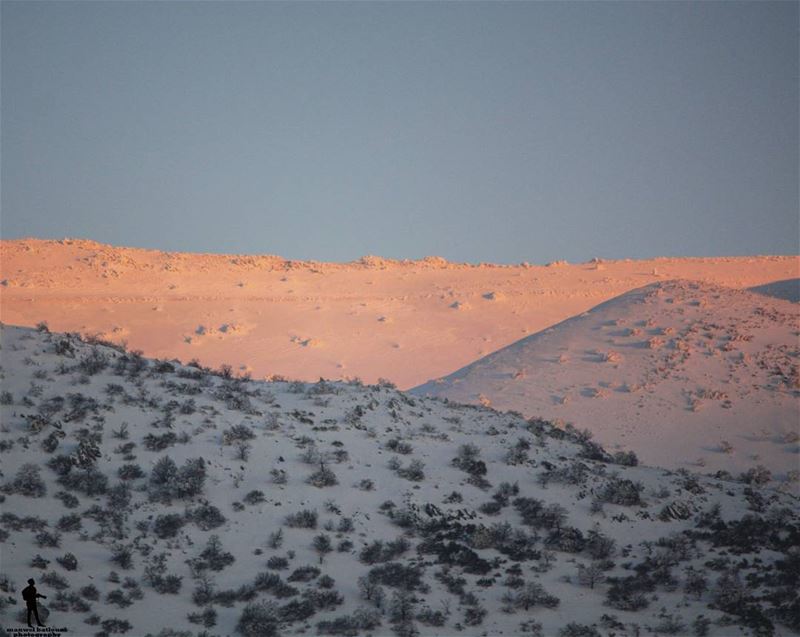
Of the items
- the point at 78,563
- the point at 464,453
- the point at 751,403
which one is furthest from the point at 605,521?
the point at 751,403

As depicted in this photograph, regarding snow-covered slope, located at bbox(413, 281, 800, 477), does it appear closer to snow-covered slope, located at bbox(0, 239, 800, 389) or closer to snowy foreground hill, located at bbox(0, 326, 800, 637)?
snow-covered slope, located at bbox(0, 239, 800, 389)

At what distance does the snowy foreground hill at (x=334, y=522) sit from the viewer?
41.5 ft

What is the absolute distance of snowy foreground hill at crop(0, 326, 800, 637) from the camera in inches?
498

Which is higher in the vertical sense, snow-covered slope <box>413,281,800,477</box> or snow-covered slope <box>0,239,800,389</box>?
snow-covered slope <box>0,239,800,389</box>

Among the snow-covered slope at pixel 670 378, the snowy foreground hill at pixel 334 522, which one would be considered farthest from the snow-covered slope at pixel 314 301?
the snowy foreground hill at pixel 334 522

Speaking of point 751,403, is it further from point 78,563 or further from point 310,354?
point 78,563

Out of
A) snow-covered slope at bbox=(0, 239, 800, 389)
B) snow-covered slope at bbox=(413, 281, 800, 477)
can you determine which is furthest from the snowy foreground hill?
snow-covered slope at bbox=(0, 239, 800, 389)

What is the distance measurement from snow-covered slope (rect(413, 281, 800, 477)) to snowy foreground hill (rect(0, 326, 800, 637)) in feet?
30.3

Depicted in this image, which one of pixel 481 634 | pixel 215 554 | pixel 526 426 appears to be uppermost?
pixel 526 426

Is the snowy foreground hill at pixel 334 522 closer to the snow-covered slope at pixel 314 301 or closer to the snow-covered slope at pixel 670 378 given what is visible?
the snow-covered slope at pixel 670 378

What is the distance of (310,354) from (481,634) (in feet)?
114

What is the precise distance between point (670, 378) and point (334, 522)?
24698 millimetres

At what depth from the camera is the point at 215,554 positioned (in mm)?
14133

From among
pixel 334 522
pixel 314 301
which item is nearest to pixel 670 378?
pixel 334 522
